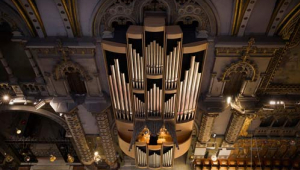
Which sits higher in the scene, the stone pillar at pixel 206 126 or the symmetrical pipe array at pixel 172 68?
the symmetrical pipe array at pixel 172 68

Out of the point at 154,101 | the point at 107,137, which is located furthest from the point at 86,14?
the point at 107,137

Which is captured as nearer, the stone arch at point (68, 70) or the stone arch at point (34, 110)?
the stone arch at point (68, 70)

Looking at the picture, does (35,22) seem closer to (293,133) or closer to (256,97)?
(256,97)

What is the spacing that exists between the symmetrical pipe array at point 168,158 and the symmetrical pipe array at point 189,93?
2079mm

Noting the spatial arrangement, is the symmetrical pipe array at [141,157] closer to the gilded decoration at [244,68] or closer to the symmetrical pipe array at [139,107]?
the symmetrical pipe array at [139,107]

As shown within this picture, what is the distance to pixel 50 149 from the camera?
20031 millimetres

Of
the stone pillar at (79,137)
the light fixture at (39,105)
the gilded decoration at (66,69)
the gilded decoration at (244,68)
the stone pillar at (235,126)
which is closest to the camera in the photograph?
the gilded decoration at (244,68)

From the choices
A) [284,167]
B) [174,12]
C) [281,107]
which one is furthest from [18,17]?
[284,167]

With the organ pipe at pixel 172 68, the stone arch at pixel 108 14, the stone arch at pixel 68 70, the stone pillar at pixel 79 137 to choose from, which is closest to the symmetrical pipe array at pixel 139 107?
the organ pipe at pixel 172 68

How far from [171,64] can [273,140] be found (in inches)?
398

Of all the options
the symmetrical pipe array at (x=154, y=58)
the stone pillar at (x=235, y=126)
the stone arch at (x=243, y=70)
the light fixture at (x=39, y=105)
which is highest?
the symmetrical pipe array at (x=154, y=58)

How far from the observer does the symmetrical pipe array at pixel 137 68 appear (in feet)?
34.6

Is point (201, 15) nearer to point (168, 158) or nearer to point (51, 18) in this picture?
point (51, 18)

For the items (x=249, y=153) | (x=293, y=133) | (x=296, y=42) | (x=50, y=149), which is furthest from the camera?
(x=50, y=149)
